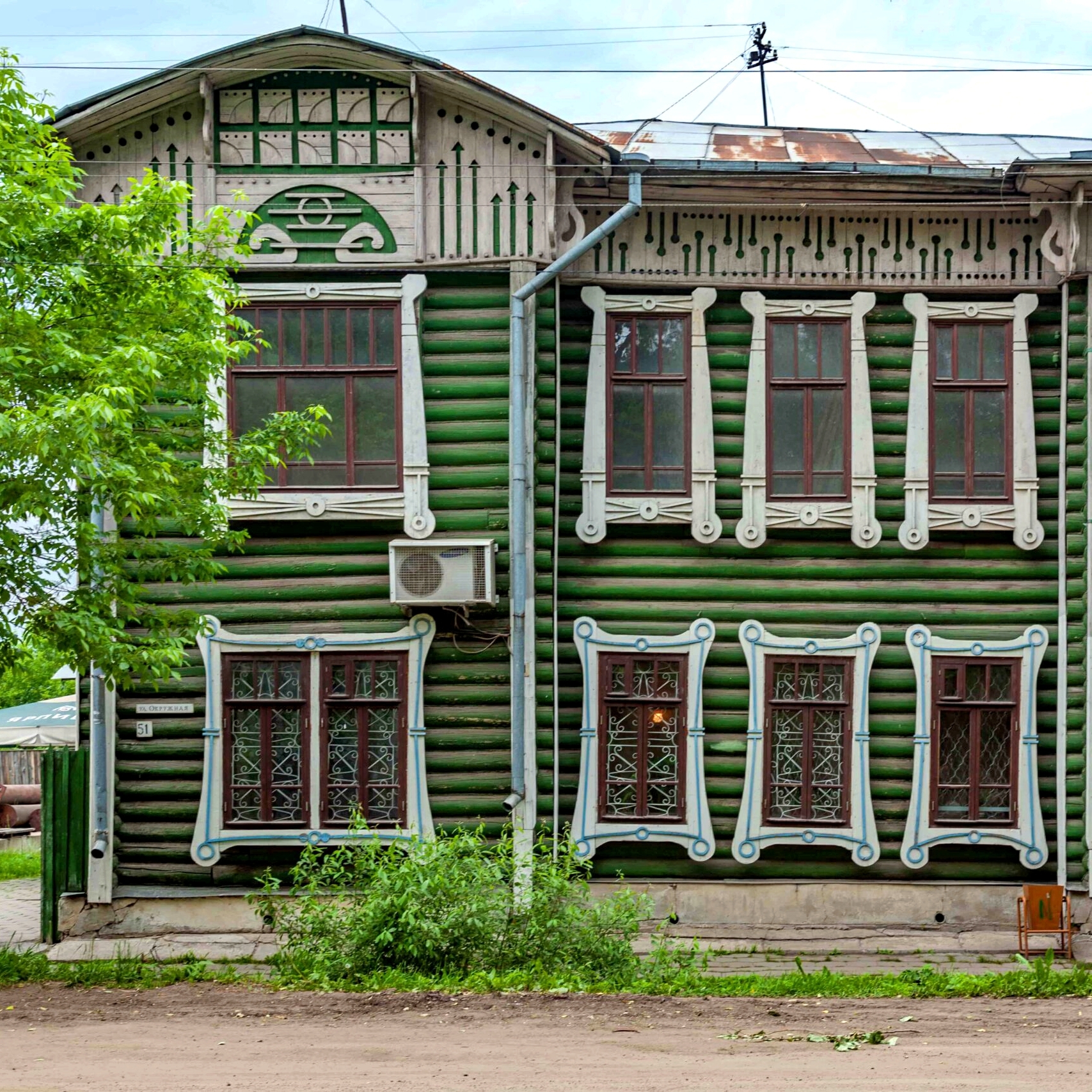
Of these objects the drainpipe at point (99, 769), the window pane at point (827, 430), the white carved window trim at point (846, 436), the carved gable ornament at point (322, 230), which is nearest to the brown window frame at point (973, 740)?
the white carved window trim at point (846, 436)

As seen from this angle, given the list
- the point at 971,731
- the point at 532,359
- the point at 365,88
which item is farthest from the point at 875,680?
the point at 365,88

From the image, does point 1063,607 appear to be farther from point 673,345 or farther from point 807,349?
point 673,345

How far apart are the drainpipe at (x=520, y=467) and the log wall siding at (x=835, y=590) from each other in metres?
0.48

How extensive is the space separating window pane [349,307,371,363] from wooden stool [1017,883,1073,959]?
7518 millimetres

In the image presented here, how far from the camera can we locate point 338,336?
12.8 metres

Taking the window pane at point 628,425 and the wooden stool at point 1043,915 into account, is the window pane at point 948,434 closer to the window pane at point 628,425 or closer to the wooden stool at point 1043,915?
the window pane at point 628,425

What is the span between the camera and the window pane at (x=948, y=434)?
1320cm

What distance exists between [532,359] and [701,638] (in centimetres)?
302

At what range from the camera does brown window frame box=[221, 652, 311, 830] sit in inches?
498

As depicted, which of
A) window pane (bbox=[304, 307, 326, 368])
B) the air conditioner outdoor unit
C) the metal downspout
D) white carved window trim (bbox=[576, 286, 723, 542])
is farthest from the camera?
white carved window trim (bbox=[576, 286, 723, 542])

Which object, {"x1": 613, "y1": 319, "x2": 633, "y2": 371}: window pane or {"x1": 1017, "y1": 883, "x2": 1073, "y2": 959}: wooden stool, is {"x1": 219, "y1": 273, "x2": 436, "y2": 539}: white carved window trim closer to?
{"x1": 613, "y1": 319, "x2": 633, "y2": 371}: window pane

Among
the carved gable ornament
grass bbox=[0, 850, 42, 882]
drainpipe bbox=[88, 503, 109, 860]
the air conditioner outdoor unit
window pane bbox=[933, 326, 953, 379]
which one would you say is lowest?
grass bbox=[0, 850, 42, 882]

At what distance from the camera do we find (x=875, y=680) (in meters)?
13.1

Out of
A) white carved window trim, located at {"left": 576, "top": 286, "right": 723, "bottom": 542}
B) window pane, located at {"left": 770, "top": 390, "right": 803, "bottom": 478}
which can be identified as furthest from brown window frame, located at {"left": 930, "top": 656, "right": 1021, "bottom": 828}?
white carved window trim, located at {"left": 576, "top": 286, "right": 723, "bottom": 542}
